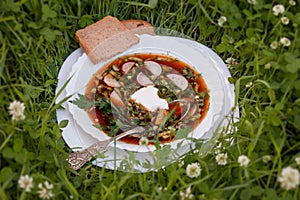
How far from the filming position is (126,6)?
1740 mm

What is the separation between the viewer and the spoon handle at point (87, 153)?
4.90 feet

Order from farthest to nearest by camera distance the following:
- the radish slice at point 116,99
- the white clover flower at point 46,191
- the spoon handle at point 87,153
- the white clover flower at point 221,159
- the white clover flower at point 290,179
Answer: the radish slice at point 116,99 → the spoon handle at point 87,153 → the white clover flower at point 221,159 → the white clover flower at point 46,191 → the white clover flower at point 290,179

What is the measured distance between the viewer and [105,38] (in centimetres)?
170

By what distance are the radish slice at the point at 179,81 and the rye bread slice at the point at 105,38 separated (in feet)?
0.56

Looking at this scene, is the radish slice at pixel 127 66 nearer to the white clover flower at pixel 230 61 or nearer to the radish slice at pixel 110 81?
the radish slice at pixel 110 81

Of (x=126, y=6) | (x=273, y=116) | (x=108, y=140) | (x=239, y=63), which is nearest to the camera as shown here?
(x=273, y=116)

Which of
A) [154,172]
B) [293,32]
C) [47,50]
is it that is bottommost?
[154,172]

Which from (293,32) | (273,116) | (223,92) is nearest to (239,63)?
(223,92)

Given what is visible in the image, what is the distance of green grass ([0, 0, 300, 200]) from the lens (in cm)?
127

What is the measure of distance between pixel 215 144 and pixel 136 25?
1.59 ft

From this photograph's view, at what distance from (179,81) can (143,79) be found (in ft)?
0.35

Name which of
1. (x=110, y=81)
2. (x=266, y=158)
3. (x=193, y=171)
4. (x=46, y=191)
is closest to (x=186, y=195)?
(x=193, y=171)

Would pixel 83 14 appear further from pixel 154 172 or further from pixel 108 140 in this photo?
pixel 154 172

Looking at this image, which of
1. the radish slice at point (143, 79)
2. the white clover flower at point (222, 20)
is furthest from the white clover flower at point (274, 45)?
the radish slice at point (143, 79)
